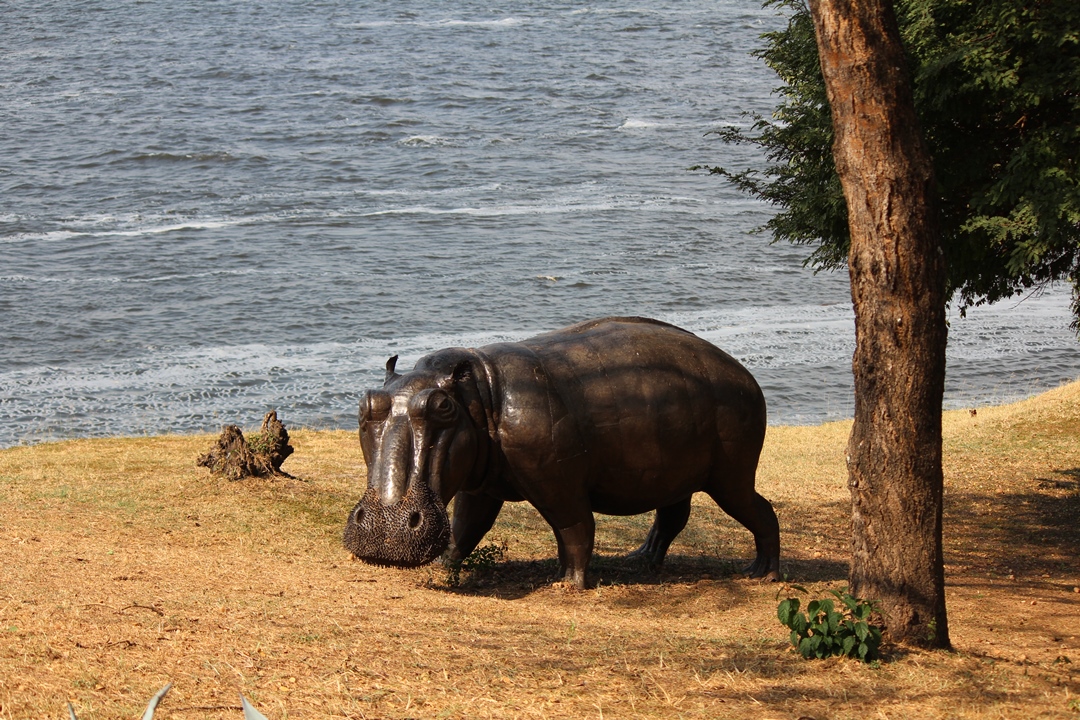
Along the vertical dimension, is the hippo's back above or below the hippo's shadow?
above

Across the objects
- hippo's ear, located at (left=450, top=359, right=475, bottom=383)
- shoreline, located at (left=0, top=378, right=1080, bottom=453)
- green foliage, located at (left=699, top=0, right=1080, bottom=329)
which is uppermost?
green foliage, located at (left=699, top=0, right=1080, bottom=329)

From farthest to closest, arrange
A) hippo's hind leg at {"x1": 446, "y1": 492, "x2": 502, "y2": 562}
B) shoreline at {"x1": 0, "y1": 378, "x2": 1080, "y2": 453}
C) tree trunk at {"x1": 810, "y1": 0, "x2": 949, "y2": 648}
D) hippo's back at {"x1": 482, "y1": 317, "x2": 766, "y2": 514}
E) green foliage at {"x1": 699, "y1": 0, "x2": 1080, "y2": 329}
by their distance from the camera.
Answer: shoreline at {"x1": 0, "y1": 378, "x2": 1080, "y2": 453}, green foliage at {"x1": 699, "y1": 0, "x2": 1080, "y2": 329}, hippo's hind leg at {"x1": 446, "y1": 492, "x2": 502, "y2": 562}, hippo's back at {"x1": 482, "y1": 317, "x2": 766, "y2": 514}, tree trunk at {"x1": 810, "y1": 0, "x2": 949, "y2": 648}

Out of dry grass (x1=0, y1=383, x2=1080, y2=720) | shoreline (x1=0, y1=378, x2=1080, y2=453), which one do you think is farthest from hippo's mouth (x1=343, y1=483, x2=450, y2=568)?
shoreline (x1=0, y1=378, x2=1080, y2=453)

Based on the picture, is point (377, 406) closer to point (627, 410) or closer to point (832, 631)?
point (627, 410)

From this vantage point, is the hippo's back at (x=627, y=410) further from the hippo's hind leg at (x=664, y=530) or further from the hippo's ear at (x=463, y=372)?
the hippo's hind leg at (x=664, y=530)

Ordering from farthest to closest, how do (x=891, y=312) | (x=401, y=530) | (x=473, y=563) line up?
1. (x=473, y=563)
2. (x=401, y=530)
3. (x=891, y=312)

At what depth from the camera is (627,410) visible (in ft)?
33.1

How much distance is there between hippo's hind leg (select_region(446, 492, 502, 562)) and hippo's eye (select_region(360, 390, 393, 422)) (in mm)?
1399

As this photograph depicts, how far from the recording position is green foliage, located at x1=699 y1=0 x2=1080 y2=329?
11625mm

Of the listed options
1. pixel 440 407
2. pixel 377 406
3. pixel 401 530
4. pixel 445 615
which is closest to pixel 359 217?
pixel 377 406

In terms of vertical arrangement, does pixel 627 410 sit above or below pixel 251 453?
above

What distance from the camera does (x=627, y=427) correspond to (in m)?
10.1

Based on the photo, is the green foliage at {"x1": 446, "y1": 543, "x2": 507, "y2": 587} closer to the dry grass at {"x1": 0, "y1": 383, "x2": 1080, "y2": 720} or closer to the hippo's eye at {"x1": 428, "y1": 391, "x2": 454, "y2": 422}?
the dry grass at {"x1": 0, "y1": 383, "x2": 1080, "y2": 720}

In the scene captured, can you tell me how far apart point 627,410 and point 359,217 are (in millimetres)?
30257
